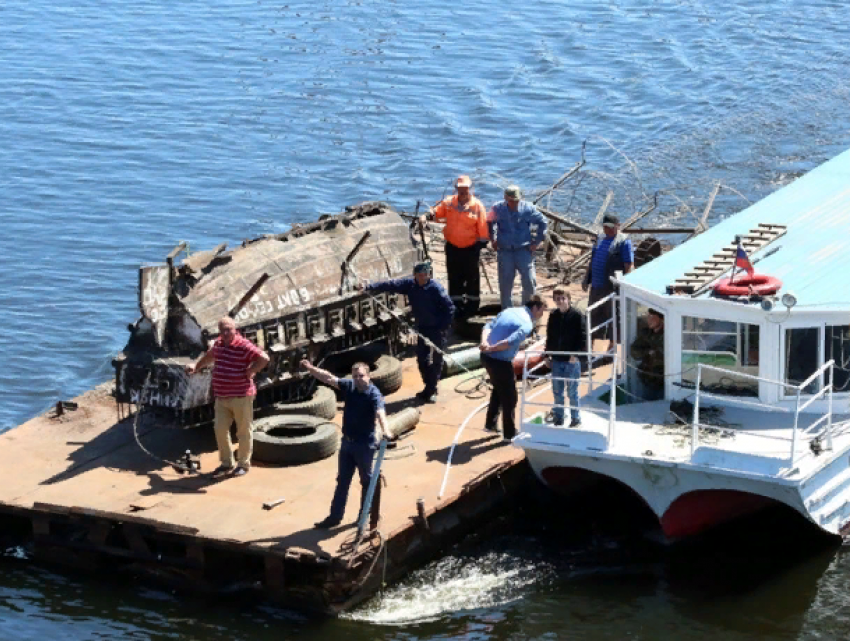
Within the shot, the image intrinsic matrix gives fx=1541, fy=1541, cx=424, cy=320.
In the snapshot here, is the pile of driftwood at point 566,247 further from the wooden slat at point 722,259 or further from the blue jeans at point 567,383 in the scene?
the blue jeans at point 567,383

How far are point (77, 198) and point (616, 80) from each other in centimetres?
1529

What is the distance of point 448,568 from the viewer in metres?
17.6

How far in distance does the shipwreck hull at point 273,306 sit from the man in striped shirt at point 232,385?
69 cm

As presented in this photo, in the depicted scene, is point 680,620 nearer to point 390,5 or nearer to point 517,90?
point 517,90

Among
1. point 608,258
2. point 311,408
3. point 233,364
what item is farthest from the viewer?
point 608,258

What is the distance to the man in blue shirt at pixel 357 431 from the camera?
1620cm

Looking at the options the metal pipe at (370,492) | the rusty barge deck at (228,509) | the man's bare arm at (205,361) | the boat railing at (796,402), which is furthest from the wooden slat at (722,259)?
the man's bare arm at (205,361)

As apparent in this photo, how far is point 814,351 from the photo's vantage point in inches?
690

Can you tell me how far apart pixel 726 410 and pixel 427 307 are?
4128mm

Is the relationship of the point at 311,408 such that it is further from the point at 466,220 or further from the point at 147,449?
the point at 466,220

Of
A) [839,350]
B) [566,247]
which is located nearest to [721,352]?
[839,350]

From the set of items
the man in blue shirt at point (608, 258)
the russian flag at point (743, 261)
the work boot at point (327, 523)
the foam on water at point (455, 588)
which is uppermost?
the russian flag at point (743, 261)

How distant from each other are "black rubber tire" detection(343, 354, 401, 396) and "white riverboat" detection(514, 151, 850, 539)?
2503 mm

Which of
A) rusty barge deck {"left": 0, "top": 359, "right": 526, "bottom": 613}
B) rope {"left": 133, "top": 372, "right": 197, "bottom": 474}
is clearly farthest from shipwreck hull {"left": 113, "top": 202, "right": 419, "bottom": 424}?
rusty barge deck {"left": 0, "top": 359, "right": 526, "bottom": 613}
